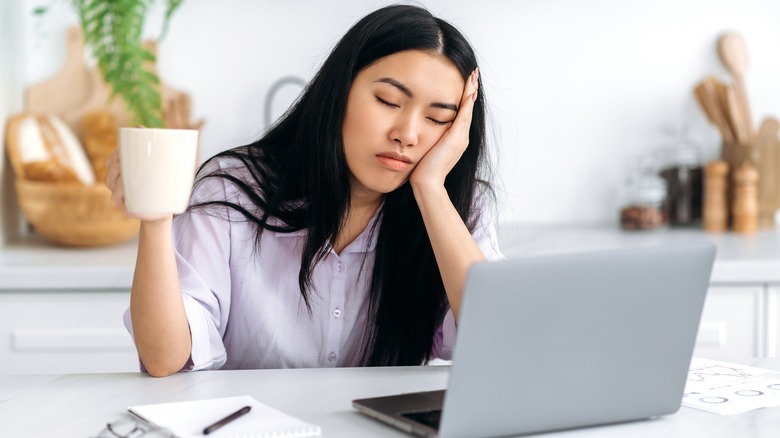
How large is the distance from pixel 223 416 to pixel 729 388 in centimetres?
62

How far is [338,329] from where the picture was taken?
1548 millimetres

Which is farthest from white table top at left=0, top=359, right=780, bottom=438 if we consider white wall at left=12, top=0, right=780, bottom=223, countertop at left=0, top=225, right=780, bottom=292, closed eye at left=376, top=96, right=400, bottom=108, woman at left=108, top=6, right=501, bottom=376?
white wall at left=12, top=0, right=780, bottom=223

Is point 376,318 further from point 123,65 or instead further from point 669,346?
point 123,65

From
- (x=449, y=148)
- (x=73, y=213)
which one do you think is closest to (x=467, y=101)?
(x=449, y=148)

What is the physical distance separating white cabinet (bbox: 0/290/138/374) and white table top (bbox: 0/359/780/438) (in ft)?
3.20

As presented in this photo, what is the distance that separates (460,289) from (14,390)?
62cm

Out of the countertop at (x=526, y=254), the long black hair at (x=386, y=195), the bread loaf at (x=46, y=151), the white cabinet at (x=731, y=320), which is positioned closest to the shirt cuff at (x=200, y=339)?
the long black hair at (x=386, y=195)

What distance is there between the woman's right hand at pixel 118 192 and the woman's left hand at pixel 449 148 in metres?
0.46

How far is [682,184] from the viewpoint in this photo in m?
2.80

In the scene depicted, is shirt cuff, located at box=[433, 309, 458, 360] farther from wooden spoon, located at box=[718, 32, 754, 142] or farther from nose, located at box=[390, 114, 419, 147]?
wooden spoon, located at box=[718, 32, 754, 142]

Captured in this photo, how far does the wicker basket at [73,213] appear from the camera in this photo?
2340mm

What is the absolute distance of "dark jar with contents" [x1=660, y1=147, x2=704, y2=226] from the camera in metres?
2.80

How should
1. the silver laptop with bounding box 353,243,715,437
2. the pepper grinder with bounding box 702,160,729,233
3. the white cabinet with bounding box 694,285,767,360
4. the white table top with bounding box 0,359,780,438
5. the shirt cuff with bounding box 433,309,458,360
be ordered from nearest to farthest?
the silver laptop with bounding box 353,243,715,437 → the white table top with bounding box 0,359,780,438 → the shirt cuff with bounding box 433,309,458,360 → the white cabinet with bounding box 694,285,767,360 → the pepper grinder with bounding box 702,160,729,233

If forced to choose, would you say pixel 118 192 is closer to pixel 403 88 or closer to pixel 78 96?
pixel 403 88
